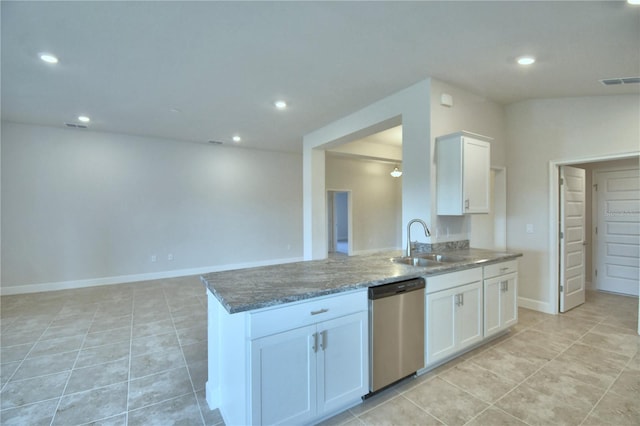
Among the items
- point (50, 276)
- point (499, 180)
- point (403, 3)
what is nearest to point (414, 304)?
point (403, 3)

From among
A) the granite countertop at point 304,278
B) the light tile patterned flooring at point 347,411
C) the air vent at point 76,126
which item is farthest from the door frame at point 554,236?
the air vent at point 76,126

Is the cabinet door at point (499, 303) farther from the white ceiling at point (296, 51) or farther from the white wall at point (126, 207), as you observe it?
the white wall at point (126, 207)

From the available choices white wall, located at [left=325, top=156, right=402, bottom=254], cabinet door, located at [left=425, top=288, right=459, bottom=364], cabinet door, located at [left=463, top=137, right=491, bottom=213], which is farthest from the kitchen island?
white wall, located at [left=325, top=156, right=402, bottom=254]

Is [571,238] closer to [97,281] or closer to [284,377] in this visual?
[284,377]

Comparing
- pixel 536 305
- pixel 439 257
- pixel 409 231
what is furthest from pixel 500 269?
pixel 536 305

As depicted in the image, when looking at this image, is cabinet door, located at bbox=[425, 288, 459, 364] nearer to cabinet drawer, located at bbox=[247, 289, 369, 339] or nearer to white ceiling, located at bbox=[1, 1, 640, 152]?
cabinet drawer, located at bbox=[247, 289, 369, 339]

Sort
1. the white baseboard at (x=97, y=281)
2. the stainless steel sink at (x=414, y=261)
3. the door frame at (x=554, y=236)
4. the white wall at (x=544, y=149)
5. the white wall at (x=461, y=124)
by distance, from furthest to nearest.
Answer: the white baseboard at (x=97, y=281), the door frame at (x=554, y=236), the white wall at (x=544, y=149), the white wall at (x=461, y=124), the stainless steel sink at (x=414, y=261)

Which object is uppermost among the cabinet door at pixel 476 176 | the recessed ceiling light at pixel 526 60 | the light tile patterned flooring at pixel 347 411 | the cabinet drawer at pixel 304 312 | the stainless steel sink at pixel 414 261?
the recessed ceiling light at pixel 526 60

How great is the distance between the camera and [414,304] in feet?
7.50

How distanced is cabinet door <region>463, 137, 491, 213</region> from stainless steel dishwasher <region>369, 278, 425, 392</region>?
1386mm

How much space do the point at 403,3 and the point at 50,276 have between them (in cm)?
672

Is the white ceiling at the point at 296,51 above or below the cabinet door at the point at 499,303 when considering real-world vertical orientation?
above

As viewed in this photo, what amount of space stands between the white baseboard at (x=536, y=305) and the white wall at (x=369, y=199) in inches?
189

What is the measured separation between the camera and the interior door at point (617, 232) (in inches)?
179
